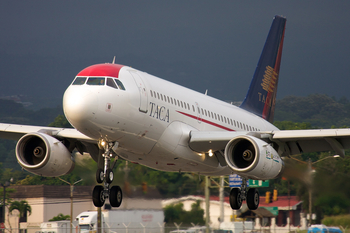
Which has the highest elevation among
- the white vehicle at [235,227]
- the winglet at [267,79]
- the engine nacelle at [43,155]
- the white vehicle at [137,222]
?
the winglet at [267,79]

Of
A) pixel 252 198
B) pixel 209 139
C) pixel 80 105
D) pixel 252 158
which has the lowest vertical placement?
pixel 252 198

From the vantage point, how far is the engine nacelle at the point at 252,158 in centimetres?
1570

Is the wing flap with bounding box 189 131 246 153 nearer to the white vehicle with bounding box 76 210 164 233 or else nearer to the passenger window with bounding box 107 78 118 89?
the passenger window with bounding box 107 78 118 89

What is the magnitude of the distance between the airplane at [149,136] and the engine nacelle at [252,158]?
0.11ft

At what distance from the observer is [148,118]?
1526cm

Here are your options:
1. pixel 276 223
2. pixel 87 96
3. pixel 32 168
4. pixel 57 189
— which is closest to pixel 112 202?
pixel 32 168

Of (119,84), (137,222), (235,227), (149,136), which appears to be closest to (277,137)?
(149,136)

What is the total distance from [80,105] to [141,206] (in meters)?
10.2

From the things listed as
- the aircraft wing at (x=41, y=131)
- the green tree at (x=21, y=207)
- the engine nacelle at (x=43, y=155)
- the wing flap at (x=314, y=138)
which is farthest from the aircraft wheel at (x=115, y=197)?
the green tree at (x=21, y=207)

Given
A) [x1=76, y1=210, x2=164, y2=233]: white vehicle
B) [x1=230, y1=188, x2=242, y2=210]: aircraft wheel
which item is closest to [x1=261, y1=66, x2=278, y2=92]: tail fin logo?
[x1=230, y1=188, x2=242, y2=210]: aircraft wheel

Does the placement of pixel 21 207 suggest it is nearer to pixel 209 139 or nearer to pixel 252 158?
pixel 209 139

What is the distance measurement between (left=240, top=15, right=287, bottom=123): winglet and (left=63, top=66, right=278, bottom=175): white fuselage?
600 centimetres

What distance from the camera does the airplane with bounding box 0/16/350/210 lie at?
1405 cm

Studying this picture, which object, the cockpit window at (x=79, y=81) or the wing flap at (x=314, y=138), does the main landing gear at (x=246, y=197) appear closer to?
the wing flap at (x=314, y=138)
